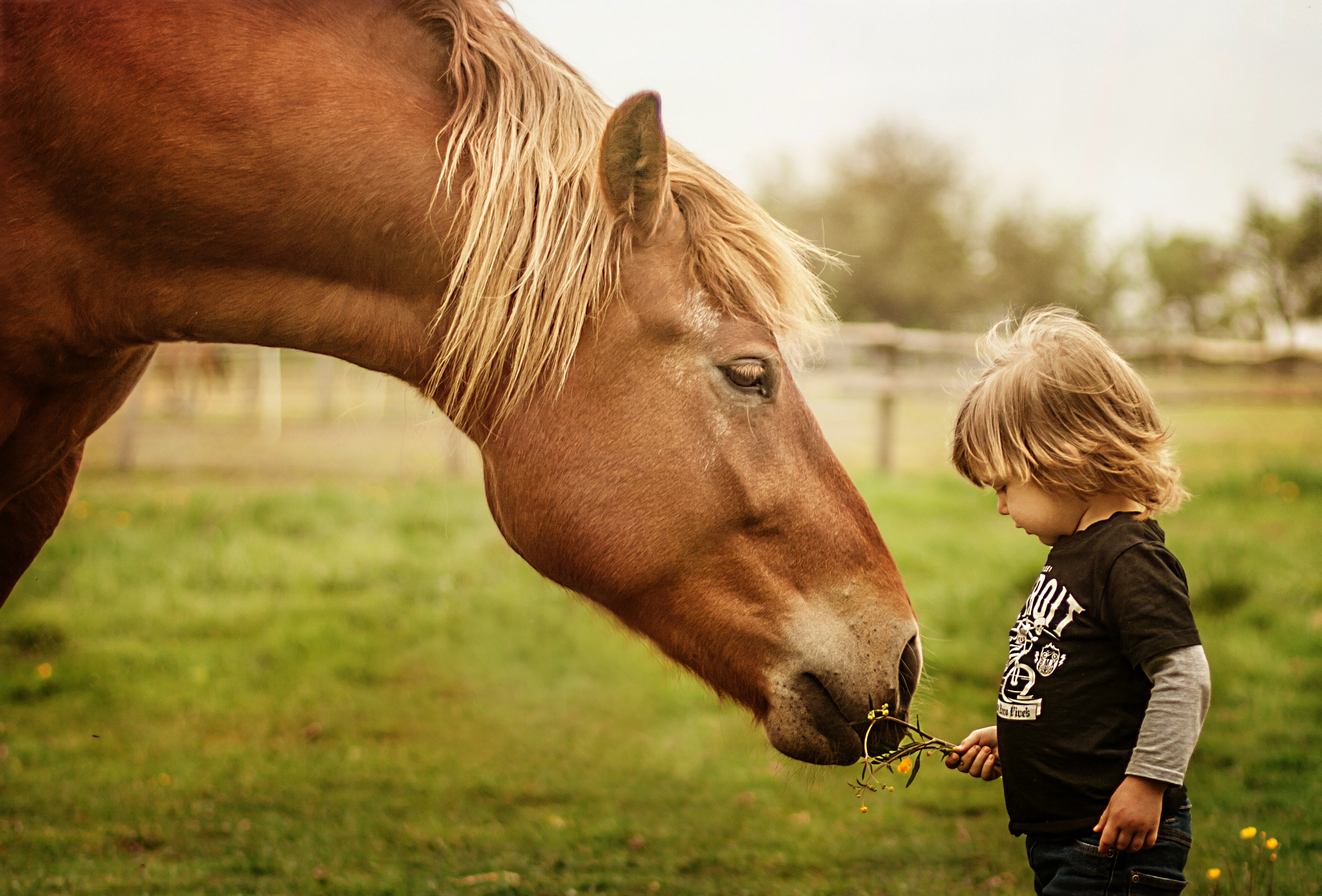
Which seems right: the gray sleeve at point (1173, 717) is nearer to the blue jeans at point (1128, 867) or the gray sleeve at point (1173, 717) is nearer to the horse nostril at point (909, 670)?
the blue jeans at point (1128, 867)

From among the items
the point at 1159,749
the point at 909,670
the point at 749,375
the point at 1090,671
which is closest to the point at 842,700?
the point at 909,670

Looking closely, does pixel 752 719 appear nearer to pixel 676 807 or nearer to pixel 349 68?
pixel 349 68

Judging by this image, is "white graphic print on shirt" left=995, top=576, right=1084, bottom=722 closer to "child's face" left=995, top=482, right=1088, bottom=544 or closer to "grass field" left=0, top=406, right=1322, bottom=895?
"child's face" left=995, top=482, right=1088, bottom=544

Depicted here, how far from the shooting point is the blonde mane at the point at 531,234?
6.21 feet

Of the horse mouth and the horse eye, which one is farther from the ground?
the horse eye

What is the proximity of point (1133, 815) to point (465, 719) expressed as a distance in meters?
3.56

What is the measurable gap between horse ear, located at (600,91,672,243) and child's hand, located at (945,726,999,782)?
49.8 inches

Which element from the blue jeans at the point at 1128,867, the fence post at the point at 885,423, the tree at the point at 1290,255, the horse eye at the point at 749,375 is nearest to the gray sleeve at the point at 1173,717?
the blue jeans at the point at 1128,867

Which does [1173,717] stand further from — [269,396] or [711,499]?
[269,396]

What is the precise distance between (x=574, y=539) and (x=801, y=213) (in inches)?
1578

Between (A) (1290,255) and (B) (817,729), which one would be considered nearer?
(B) (817,729)

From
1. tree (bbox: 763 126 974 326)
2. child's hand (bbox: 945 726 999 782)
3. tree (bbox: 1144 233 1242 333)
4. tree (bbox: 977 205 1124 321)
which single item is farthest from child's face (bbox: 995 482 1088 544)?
tree (bbox: 763 126 974 326)

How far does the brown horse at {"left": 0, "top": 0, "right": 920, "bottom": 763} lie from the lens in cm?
182

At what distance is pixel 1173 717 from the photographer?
154 cm
